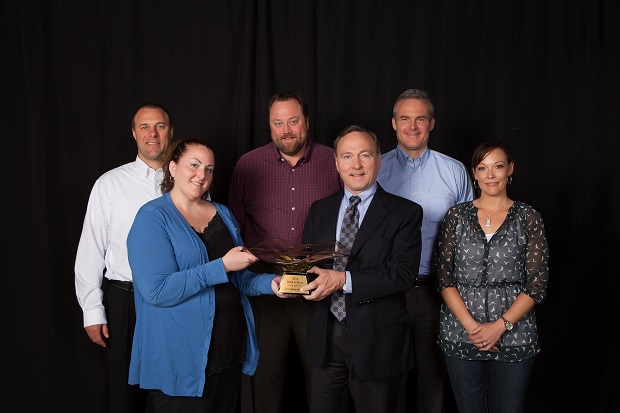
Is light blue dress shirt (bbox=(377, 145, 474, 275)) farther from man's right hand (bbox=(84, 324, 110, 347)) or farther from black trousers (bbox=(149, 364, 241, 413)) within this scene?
man's right hand (bbox=(84, 324, 110, 347))

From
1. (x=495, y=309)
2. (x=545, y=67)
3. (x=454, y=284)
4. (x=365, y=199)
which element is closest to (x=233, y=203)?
(x=365, y=199)

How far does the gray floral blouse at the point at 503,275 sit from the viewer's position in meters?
2.51

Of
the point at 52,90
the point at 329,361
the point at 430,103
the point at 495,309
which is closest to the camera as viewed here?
the point at 329,361

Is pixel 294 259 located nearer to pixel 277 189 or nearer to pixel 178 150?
pixel 178 150

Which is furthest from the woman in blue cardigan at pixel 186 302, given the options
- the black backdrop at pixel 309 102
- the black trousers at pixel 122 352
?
the black backdrop at pixel 309 102

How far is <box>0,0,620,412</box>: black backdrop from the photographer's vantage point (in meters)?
3.64

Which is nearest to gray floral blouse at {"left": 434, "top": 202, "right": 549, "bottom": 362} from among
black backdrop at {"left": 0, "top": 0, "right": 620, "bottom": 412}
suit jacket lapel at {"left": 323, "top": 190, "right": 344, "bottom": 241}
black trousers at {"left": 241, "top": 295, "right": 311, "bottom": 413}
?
suit jacket lapel at {"left": 323, "top": 190, "right": 344, "bottom": 241}

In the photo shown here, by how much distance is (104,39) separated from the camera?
364 cm

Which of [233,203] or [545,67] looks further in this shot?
[545,67]

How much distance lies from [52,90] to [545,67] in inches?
125

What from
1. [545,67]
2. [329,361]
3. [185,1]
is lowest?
[329,361]

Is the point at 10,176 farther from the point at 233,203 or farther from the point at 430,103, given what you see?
the point at 430,103

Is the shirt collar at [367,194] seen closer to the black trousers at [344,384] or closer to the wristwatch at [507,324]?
the black trousers at [344,384]

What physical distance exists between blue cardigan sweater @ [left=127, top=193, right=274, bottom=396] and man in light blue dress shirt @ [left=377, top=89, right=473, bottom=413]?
130 cm
